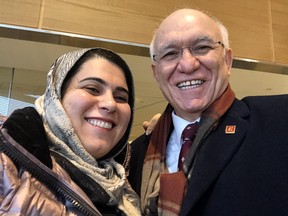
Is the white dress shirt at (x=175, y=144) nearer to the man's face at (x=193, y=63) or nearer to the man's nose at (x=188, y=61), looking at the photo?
the man's face at (x=193, y=63)

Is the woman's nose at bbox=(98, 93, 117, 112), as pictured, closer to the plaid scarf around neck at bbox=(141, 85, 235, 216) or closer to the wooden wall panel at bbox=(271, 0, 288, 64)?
the plaid scarf around neck at bbox=(141, 85, 235, 216)

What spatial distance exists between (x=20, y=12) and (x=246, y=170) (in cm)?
110

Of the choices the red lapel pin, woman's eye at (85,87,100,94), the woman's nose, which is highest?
woman's eye at (85,87,100,94)

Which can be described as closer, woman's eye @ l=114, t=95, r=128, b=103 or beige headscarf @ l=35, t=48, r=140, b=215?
beige headscarf @ l=35, t=48, r=140, b=215

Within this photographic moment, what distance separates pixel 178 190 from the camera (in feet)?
2.80

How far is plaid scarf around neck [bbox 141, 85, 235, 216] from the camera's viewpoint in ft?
2.84

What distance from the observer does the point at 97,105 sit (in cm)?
93

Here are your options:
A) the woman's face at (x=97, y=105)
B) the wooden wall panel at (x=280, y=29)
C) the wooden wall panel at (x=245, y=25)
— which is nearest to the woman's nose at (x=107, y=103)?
the woman's face at (x=97, y=105)

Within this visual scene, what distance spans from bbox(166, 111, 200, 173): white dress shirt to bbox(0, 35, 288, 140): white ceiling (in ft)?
1.87

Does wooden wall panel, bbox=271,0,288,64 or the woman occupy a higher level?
wooden wall panel, bbox=271,0,288,64

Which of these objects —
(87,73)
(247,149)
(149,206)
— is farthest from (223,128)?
(87,73)

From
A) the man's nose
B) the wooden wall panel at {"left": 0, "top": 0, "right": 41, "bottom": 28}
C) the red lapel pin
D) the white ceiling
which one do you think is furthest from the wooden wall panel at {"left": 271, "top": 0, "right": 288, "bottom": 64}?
the wooden wall panel at {"left": 0, "top": 0, "right": 41, "bottom": 28}

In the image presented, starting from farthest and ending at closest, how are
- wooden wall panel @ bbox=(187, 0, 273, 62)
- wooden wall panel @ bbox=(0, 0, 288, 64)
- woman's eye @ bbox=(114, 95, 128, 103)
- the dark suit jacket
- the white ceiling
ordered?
wooden wall panel @ bbox=(187, 0, 273, 62)
the white ceiling
wooden wall panel @ bbox=(0, 0, 288, 64)
woman's eye @ bbox=(114, 95, 128, 103)
the dark suit jacket

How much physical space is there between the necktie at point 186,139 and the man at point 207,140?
1.0 inches
